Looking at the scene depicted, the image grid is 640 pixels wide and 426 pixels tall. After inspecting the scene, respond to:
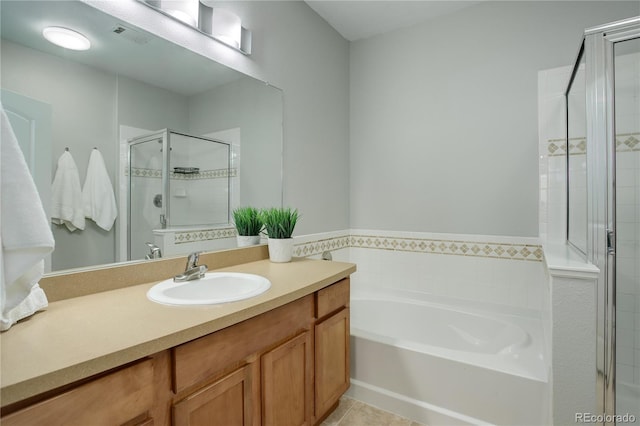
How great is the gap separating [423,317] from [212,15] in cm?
243

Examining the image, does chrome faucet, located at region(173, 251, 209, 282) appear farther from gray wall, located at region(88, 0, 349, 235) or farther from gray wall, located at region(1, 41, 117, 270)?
gray wall, located at region(88, 0, 349, 235)

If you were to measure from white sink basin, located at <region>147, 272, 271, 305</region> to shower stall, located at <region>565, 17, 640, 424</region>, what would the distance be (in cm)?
144

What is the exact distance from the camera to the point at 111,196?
1250 mm

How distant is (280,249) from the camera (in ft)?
5.95

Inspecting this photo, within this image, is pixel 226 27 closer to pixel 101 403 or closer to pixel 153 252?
pixel 153 252

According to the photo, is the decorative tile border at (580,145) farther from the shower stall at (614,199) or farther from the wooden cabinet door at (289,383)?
the wooden cabinet door at (289,383)

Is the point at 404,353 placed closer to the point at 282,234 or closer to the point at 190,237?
the point at 282,234

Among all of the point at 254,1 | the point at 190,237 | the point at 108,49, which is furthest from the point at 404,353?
the point at 254,1

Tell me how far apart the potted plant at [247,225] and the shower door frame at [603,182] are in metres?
1.68

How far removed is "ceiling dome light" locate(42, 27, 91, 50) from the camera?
43.4 inches

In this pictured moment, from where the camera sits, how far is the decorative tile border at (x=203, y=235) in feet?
4.97

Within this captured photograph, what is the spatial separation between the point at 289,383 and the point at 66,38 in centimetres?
160

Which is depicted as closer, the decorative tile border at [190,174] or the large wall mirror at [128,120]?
the large wall mirror at [128,120]

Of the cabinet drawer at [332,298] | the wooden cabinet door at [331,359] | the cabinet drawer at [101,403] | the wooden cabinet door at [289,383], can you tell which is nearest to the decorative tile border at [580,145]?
the cabinet drawer at [332,298]
